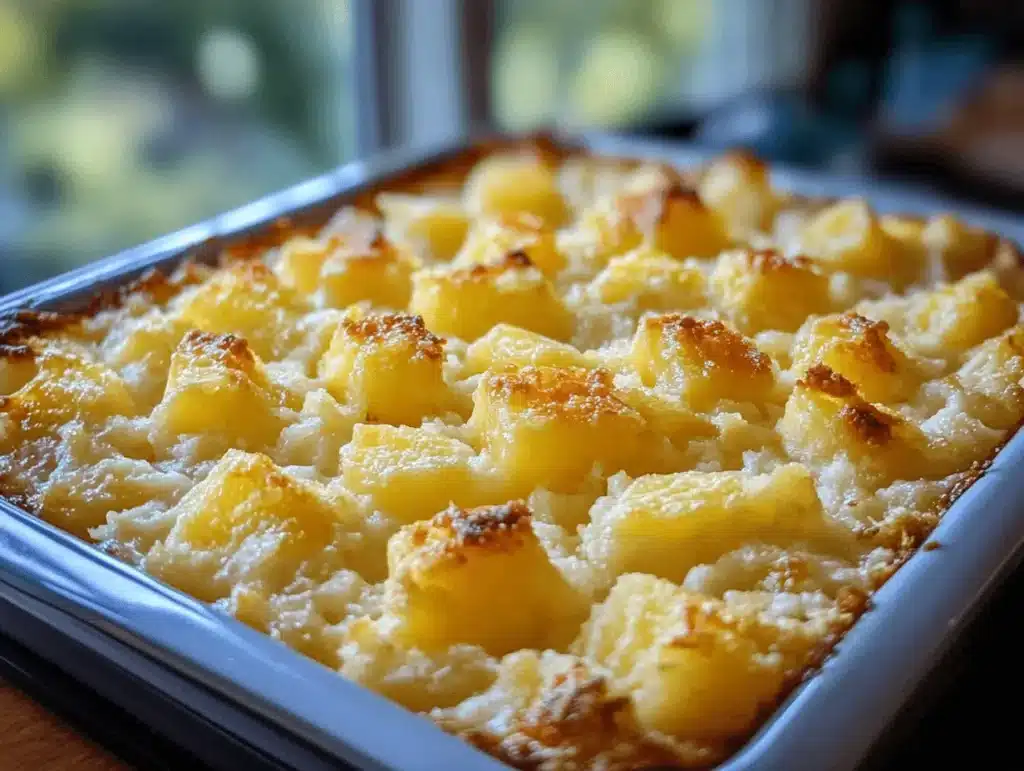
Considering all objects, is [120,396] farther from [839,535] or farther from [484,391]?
[839,535]

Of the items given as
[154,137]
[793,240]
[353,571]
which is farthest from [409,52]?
[353,571]

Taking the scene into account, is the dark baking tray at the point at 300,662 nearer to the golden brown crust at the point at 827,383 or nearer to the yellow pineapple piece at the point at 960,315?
the golden brown crust at the point at 827,383

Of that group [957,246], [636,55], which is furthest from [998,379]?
[636,55]

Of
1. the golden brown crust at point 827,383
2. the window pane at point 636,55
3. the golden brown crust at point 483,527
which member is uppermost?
the golden brown crust at point 483,527

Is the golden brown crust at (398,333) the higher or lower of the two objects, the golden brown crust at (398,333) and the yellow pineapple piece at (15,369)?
the higher

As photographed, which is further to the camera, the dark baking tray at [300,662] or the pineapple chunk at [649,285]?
the pineapple chunk at [649,285]

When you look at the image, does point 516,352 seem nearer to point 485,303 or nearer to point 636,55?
point 485,303

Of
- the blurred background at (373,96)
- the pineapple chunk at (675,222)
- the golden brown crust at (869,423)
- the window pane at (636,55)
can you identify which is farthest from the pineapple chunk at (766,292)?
the window pane at (636,55)

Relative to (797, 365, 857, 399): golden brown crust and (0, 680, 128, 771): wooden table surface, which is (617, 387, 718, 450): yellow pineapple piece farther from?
(0, 680, 128, 771): wooden table surface
